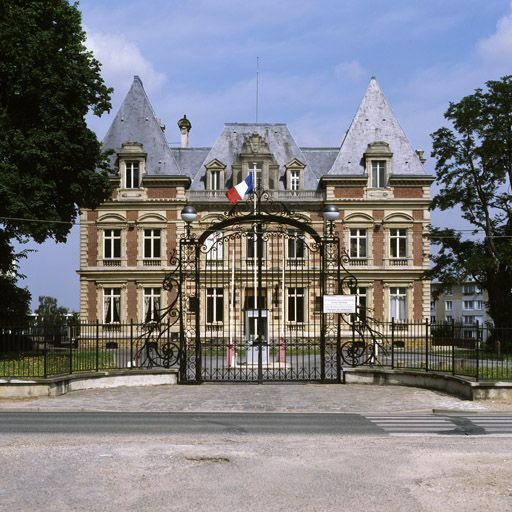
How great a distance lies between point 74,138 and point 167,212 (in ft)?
63.9

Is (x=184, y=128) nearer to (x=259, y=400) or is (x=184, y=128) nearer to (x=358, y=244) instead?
(x=358, y=244)

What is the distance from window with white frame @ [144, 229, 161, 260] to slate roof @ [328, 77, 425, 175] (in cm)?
1271

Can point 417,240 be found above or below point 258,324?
above

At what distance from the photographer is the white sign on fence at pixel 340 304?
2173cm

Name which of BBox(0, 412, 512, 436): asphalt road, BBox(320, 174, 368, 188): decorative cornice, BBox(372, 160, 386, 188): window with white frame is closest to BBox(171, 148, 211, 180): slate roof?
BBox(320, 174, 368, 188): decorative cornice

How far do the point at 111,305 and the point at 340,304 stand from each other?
99.5ft

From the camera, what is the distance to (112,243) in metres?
50.0

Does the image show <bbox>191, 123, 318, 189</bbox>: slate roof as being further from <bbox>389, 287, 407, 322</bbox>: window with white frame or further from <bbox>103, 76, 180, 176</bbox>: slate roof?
<bbox>389, 287, 407, 322</bbox>: window with white frame

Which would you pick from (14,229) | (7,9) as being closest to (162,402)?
(14,229)

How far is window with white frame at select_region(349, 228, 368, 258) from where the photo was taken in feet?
164

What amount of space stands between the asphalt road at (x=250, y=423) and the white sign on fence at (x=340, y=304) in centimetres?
569

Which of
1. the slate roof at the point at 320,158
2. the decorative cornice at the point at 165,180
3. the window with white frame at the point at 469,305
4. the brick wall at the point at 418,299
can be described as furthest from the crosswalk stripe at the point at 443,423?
the window with white frame at the point at 469,305

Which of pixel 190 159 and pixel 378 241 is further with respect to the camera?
pixel 190 159

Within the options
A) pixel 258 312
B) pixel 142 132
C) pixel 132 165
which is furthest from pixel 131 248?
pixel 258 312
